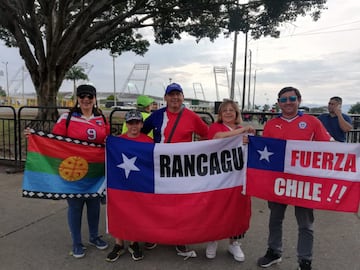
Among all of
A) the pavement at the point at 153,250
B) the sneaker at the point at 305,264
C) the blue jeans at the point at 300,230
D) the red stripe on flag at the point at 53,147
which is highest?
the red stripe on flag at the point at 53,147

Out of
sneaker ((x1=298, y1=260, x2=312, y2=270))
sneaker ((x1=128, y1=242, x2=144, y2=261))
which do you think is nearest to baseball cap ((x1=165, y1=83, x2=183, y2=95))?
sneaker ((x1=128, y1=242, x2=144, y2=261))

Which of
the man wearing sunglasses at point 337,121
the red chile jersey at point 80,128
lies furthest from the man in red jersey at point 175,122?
the man wearing sunglasses at point 337,121

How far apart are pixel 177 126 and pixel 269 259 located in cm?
176

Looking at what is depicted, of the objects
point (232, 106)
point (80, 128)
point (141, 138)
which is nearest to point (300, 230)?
point (232, 106)

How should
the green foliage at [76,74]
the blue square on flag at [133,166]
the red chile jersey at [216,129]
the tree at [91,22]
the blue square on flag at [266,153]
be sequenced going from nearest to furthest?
the blue square on flag at [266,153] → the blue square on flag at [133,166] → the red chile jersey at [216,129] → the tree at [91,22] → the green foliage at [76,74]

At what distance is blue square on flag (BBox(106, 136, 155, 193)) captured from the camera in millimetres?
3594

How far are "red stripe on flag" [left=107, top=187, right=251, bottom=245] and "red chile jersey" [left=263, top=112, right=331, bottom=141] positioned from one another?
2.60 feet

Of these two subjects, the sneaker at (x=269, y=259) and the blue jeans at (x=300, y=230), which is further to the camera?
the sneaker at (x=269, y=259)

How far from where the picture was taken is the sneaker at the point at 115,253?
11.8ft

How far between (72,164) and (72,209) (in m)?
0.51

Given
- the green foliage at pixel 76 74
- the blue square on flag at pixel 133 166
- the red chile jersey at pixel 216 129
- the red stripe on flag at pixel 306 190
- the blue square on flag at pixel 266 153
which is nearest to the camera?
the red stripe on flag at pixel 306 190

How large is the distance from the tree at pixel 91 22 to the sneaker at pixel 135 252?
31.5ft

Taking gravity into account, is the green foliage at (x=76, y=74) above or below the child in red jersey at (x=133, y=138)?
above

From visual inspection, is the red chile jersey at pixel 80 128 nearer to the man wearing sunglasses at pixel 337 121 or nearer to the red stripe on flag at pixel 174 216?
the red stripe on flag at pixel 174 216
